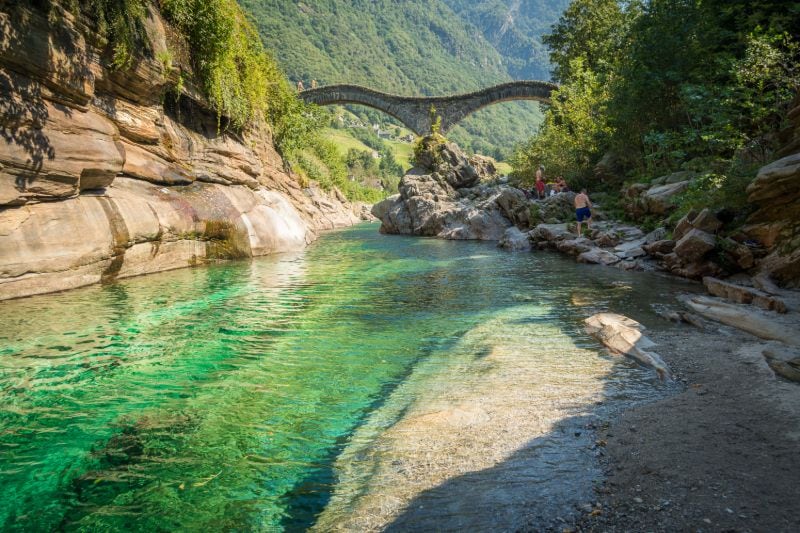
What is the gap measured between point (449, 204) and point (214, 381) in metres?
27.2

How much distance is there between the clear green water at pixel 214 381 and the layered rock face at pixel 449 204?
47.1ft

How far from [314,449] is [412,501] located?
116 cm

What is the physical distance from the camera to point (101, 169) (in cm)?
1098

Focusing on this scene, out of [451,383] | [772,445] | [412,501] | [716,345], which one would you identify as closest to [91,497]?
[412,501]

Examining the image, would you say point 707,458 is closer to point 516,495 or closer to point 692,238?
point 516,495

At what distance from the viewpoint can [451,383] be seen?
5293 mm

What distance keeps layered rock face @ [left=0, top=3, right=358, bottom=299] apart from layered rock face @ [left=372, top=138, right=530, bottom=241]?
1214cm

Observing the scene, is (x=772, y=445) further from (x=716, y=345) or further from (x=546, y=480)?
(x=716, y=345)

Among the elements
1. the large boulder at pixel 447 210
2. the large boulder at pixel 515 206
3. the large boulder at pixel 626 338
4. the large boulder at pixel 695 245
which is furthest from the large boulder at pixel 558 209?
the large boulder at pixel 626 338

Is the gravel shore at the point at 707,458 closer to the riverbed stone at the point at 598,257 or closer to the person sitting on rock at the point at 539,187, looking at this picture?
the riverbed stone at the point at 598,257

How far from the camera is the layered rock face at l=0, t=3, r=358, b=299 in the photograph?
916 cm

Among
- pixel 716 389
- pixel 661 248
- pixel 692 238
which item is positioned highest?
pixel 692 238

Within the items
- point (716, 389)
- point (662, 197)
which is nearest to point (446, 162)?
point (662, 197)

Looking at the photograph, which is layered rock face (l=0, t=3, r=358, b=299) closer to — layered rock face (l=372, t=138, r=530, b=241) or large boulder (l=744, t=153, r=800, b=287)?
layered rock face (l=372, t=138, r=530, b=241)
